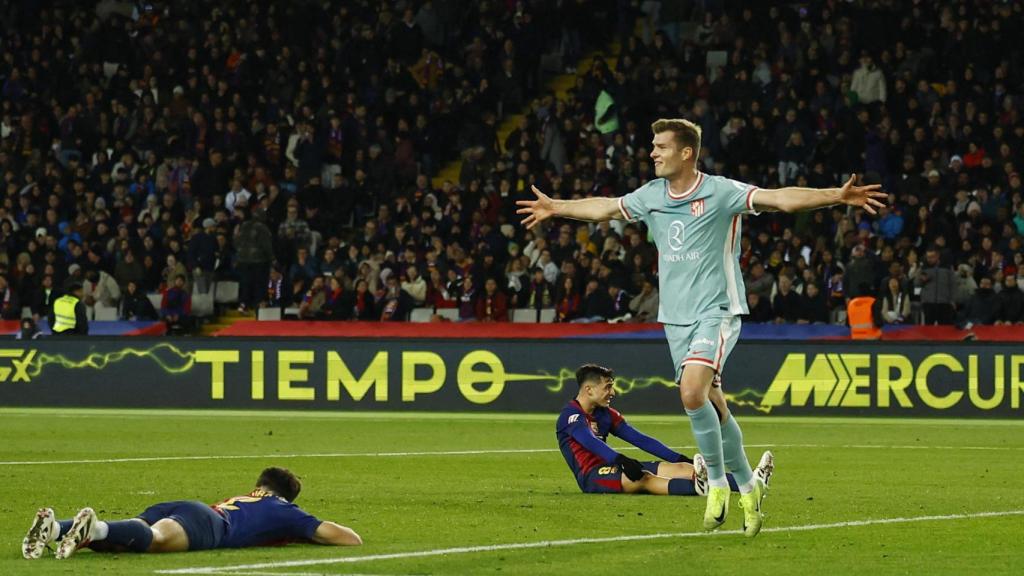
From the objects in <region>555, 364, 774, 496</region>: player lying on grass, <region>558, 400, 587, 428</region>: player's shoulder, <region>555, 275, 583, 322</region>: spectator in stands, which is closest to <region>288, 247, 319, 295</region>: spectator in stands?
<region>555, 275, 583, 322</region>: spectator in stands

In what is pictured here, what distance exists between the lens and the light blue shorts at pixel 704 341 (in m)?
10.3

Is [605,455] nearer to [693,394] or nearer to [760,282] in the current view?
[693,394]

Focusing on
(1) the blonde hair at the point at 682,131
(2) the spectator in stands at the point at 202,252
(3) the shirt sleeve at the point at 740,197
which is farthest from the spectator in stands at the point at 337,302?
(3) the shirt sleeve at the point at 740,197

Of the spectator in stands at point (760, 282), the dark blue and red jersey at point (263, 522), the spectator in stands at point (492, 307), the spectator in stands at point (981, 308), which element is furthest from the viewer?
the spectator in stands at point (492, 307)

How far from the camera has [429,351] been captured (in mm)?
25438

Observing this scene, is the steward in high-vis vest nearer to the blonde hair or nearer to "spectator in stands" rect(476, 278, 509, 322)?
"spectator in stands" rect(476, 278, 509, 322)

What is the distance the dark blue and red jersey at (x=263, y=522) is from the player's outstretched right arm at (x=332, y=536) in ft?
0.13

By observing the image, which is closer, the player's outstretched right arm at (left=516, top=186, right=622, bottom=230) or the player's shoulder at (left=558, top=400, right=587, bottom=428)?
the player's outstretched right arm at (left=516, top=186, right=622, bottom=230)

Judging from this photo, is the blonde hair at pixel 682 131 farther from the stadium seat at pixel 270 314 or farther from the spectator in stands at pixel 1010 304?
the stadium seat at pixel 270 314

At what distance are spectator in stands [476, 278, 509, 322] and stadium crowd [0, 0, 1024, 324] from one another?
88mm

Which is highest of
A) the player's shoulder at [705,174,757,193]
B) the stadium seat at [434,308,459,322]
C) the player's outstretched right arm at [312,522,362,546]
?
the player's shoulder at [705,174,757,193]

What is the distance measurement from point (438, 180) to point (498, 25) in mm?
3578

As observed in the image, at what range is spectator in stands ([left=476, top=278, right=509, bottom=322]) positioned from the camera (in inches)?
1102

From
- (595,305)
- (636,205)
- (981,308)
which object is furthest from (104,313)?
(636,205)
